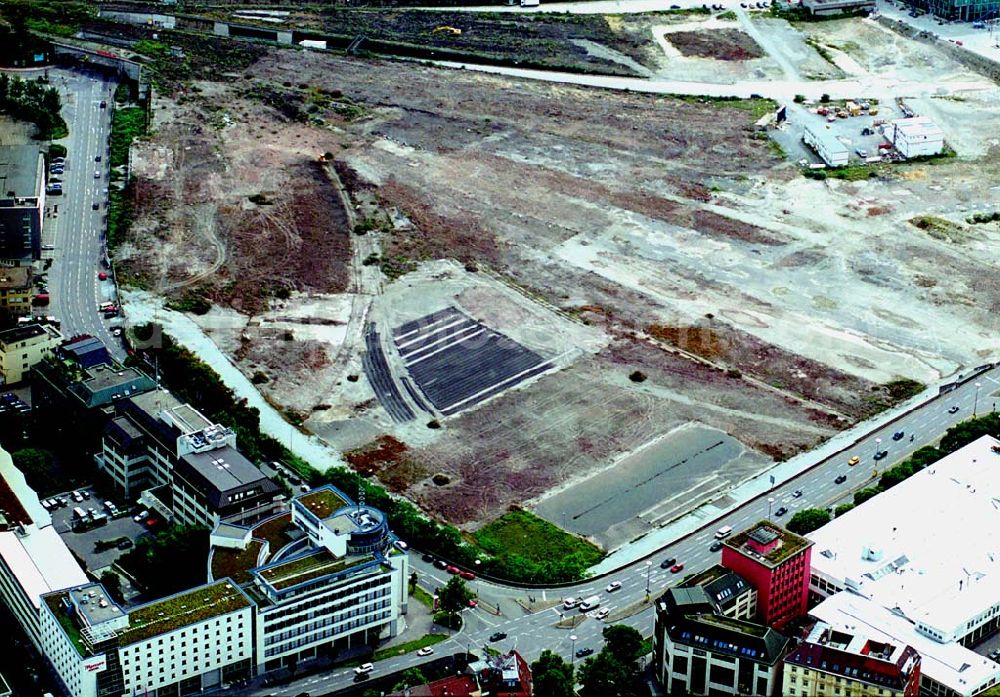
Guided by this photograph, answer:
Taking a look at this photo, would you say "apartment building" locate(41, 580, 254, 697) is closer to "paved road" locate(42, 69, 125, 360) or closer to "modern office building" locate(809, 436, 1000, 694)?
"modern office building" locate(809, 436, 1000, 694)

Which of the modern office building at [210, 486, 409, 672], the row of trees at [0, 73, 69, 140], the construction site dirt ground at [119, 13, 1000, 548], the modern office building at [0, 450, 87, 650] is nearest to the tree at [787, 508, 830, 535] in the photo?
the construction site dirt ground at [119, 13, 1000, 548]

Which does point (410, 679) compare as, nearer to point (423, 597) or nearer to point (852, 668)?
point (423, 597)

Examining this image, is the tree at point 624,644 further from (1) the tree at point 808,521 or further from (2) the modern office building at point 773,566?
(1) the tree at point 808,521

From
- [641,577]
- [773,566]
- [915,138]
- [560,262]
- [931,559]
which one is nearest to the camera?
[773,566]

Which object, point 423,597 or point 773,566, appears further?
point 423,597

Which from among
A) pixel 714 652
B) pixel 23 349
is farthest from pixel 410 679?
pixel 23 349

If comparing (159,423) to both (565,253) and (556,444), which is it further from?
(565,253)
